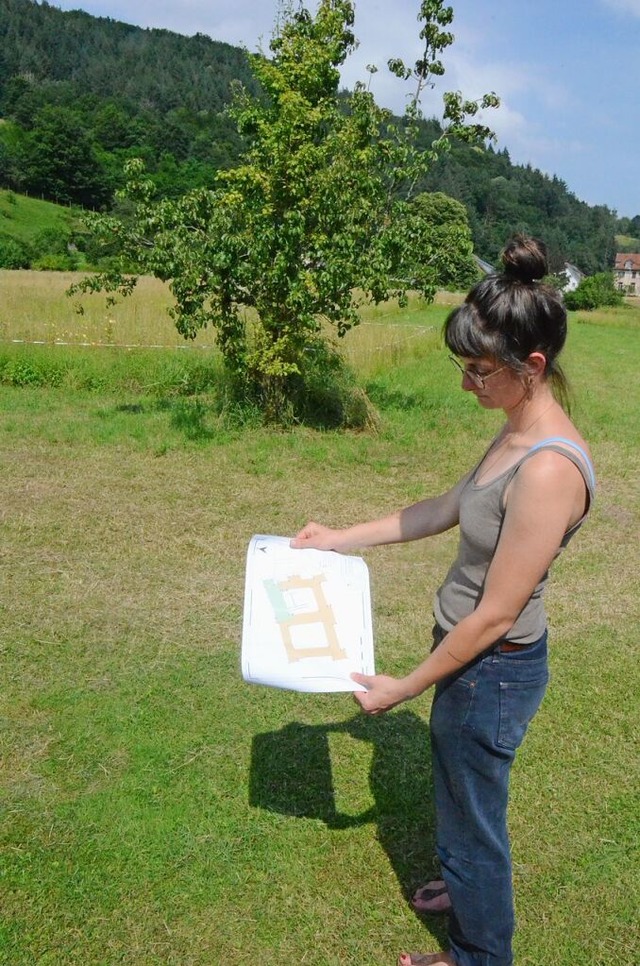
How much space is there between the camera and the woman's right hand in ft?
7.78

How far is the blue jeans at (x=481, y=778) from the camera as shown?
1860mm

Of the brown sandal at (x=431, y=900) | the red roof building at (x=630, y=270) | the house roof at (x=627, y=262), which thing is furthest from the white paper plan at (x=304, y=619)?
the house roof at (x=627, y=262)

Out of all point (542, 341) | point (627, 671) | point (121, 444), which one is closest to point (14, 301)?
point (121, 444)

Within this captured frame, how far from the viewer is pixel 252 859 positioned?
2770mm

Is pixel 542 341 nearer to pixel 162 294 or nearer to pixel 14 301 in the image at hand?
pixel 14 301

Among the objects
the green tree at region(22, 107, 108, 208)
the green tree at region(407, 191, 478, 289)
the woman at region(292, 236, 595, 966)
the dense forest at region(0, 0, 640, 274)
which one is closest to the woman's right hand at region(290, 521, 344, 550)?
the woman at region(292, 236, 595, 966)

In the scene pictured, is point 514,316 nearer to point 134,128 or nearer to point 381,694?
point 381,694

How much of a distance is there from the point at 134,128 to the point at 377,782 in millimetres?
77899

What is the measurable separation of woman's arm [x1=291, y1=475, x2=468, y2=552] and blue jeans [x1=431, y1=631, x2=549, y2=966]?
0.44 m

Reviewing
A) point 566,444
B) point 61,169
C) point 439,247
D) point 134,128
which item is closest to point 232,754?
point 566,444

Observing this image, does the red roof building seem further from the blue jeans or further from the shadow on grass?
the blue jeans

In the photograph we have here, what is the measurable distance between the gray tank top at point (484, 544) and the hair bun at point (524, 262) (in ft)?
1.23

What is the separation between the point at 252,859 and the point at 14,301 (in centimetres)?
1339

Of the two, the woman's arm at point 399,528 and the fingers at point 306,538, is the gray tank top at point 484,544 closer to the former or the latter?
the woman's arm at point 399,528
